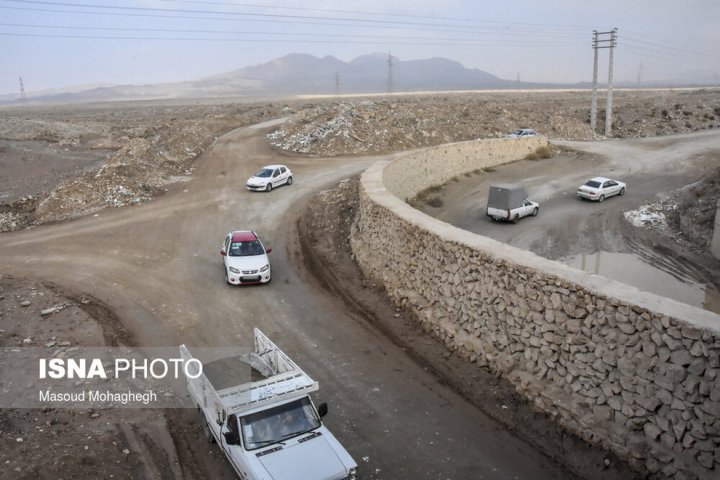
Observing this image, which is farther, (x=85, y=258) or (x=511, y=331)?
(x=85, y=258)

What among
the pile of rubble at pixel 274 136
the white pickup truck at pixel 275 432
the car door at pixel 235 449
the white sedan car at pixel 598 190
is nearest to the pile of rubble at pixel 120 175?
the pile of rubble at pixel 274 136

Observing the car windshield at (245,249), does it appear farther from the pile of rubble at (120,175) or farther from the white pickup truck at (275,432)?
the pile of rubble at (120,175)

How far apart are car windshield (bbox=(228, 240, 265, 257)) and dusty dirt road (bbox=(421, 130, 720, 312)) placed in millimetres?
11454

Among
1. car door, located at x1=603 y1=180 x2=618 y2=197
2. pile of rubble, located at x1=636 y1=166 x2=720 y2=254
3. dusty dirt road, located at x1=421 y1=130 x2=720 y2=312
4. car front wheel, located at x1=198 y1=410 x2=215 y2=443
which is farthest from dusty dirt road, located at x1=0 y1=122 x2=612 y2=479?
pile of rubble, located at x1=636 y1=166 x2=720 y2=254

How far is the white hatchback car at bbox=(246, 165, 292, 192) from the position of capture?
30094 mm

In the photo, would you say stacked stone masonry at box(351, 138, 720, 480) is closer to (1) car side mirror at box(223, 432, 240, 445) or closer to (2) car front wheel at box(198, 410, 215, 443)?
(1) car side mirror at box(223, 432, 240, 445)

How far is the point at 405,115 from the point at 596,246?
2886 cm

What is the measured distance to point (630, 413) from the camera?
348 inches

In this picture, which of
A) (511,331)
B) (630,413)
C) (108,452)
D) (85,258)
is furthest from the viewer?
(85,258)

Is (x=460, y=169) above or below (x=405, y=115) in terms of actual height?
below

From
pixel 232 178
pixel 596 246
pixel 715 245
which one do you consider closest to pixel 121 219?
pixel 232 178

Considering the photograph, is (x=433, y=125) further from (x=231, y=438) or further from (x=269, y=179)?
(x=231, y=438)

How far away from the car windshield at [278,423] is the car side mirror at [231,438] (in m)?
0.13

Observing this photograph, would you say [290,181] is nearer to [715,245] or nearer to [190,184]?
[190,184]
